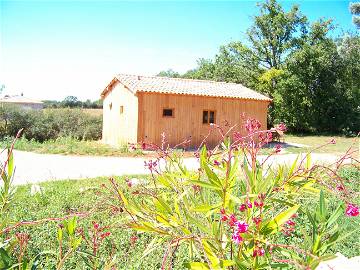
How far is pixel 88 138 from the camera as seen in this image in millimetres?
25000

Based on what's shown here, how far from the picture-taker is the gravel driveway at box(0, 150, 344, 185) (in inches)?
413

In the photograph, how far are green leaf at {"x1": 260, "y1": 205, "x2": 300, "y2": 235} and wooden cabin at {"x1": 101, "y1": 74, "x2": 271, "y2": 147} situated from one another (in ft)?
50.9

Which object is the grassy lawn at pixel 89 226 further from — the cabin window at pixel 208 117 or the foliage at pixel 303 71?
the foliage at pixel 303 71

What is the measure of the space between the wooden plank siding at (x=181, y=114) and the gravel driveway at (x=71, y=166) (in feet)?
11.2

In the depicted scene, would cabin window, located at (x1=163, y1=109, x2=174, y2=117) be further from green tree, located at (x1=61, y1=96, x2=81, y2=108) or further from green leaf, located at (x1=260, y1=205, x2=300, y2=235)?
green tree, located at (x1=61, y1=96, x2=81, y2=108)

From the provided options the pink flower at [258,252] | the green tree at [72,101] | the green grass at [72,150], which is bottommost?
the green grass at [72,150]

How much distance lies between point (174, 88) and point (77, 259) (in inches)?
643

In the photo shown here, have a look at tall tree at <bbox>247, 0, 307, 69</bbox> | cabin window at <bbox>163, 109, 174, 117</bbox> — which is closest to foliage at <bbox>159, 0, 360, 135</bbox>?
tall tree at <bbox>247, 0, 307, 69</bbox>

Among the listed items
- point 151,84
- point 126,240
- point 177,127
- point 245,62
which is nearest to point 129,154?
point 177,127

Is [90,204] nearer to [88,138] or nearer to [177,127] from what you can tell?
[177,127]

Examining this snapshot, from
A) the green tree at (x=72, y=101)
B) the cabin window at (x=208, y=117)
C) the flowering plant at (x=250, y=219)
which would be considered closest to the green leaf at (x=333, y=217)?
the flowering plant at (x=250, y=219)

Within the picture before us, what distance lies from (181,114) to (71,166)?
790cm

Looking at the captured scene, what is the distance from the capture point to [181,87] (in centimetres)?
2039

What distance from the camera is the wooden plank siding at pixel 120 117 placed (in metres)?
18.6
